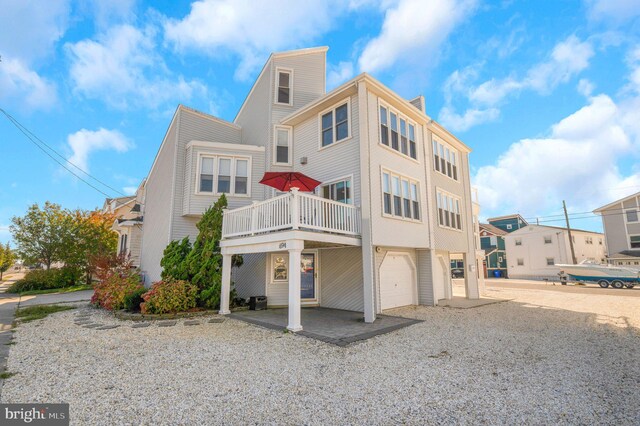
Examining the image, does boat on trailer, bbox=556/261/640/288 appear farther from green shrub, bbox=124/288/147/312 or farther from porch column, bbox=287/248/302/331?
green shrub, bbox=124/288/147/312

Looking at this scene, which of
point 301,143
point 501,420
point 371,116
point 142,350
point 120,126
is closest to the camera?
point 501,420

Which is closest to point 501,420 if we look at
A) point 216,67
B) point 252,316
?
point 252,316

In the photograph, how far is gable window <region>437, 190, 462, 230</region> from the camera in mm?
14148

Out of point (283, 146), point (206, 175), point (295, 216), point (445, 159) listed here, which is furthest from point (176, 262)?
point (445, 159)

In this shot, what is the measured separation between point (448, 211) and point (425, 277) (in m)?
3.88

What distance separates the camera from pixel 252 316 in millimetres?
9820

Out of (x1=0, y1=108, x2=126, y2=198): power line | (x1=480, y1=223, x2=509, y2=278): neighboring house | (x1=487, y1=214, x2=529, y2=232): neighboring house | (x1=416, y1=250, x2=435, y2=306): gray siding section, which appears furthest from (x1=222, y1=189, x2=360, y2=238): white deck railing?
(x1=487, y1=214, x2=529, y2=232): neighboring house

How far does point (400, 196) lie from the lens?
1162 cm

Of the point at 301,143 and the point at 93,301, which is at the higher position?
the point at 301,143

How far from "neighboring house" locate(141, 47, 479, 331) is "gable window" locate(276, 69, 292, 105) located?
0.17ft

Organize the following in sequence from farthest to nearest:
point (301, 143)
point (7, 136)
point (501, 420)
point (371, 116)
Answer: point (7, 136) → point (301, 143) → point (371, 116) → point (501, 420)

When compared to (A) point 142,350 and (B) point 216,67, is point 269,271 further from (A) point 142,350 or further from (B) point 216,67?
(B) point 216,67

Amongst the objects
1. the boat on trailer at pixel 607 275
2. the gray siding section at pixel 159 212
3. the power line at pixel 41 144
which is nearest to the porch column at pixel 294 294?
the gray siding section at pixel 159 212

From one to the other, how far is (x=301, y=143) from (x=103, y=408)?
10.9m
